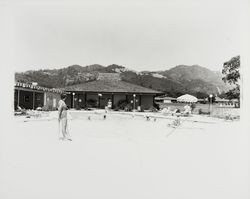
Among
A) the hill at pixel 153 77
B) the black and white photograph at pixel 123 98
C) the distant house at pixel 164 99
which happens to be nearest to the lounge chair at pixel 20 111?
the black and white photograph at pixel 123 98

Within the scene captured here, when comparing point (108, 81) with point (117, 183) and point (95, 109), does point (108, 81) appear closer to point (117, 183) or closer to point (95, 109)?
point (95, 109)

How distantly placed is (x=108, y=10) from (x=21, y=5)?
68 cm

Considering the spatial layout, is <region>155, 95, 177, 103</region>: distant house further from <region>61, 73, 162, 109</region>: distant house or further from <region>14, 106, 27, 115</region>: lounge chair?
<region>14, 106, 27, 115</region>: lounge chair

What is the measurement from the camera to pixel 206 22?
7.78 feet

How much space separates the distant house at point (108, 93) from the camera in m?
2.38

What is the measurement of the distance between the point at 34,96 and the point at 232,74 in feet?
5.10

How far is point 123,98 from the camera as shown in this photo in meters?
2.42

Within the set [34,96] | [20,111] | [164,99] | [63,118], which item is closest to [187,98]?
[164,99]

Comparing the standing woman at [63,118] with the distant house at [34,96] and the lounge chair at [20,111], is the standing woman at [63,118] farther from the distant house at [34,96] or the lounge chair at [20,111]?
the lounge chair at [20,111]

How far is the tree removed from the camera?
2.35m

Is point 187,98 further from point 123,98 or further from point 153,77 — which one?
point 123,98

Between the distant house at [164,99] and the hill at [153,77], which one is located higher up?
the hill at [153,77]

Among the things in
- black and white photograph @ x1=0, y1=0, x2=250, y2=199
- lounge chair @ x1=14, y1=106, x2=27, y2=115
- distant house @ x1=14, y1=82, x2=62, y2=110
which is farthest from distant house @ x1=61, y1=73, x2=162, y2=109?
lounge chair @ x1=14, y1=106, x2=27, y2=115

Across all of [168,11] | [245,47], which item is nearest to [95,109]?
[168,11]
